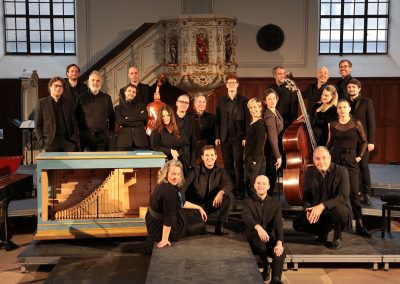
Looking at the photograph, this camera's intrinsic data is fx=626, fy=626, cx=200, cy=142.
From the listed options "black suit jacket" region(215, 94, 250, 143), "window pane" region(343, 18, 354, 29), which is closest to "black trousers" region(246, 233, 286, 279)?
"black suit jacket" region(215, 94, 250, 143)

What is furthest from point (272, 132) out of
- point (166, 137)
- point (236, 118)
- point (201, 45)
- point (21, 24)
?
point (21, 24)

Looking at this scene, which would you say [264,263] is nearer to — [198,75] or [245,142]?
[245,142]

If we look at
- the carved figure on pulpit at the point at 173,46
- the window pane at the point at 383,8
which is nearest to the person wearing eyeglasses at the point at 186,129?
the carved figure on pulpit at the point at 173,46

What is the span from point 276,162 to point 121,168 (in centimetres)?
182

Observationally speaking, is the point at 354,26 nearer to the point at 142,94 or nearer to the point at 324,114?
the point at 324,114

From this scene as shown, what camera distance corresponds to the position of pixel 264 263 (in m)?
5.97

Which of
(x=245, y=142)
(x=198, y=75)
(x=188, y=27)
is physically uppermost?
(x=188, y=27)

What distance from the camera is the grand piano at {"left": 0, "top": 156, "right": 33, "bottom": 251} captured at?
22.4 ft

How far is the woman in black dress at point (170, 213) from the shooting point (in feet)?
19.0

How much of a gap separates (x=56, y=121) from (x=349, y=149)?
3.23m

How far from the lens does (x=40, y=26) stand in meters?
12.8

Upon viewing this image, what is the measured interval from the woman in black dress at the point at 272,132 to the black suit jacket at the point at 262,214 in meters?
1.18

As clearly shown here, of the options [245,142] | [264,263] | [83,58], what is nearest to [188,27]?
[83,58]

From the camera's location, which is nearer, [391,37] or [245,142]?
[245,142]
